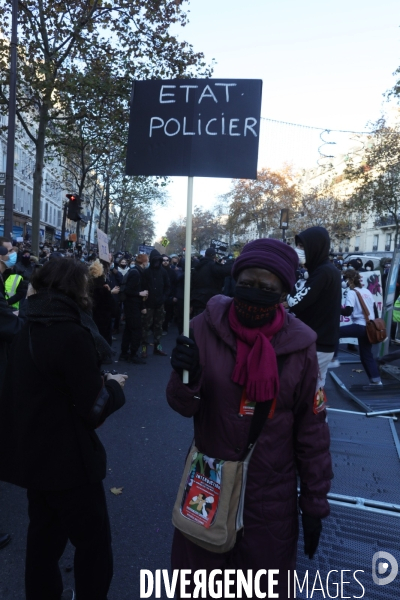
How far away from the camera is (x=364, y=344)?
716 cm

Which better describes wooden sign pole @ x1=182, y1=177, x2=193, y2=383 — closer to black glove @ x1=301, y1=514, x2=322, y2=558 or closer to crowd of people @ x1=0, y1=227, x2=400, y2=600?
crowd of people @ x1=0, y1=227, x2=400, y2=600

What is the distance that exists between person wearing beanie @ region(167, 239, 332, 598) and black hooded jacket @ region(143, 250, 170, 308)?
711 centimetres

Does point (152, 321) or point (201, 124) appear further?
point (152, 321)

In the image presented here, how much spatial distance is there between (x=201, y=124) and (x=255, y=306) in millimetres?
1028

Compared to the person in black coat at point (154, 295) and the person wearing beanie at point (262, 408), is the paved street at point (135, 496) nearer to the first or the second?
the person wearing beanie at point (262, 408)

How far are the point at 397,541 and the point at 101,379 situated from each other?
8.10 feet

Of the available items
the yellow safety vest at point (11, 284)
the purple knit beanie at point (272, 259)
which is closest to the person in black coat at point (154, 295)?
the yellow safety vest at point (11, 284)

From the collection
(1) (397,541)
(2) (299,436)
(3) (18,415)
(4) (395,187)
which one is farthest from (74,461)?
(4) (395,187)

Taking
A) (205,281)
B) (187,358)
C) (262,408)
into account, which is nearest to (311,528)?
(262,408)

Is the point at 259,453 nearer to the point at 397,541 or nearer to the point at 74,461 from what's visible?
the point at 74,461

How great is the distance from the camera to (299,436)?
195 centimetres

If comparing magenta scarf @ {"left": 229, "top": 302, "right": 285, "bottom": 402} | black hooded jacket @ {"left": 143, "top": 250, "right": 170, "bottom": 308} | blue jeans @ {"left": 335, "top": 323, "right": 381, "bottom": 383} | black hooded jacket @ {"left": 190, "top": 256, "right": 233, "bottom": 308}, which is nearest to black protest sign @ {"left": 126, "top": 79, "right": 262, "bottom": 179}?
magenta scarf @ {"left": 229, "top": 302, "right": 285, "bottom": 402}

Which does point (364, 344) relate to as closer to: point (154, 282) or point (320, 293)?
point (320, 293)

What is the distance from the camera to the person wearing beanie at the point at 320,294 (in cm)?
458
